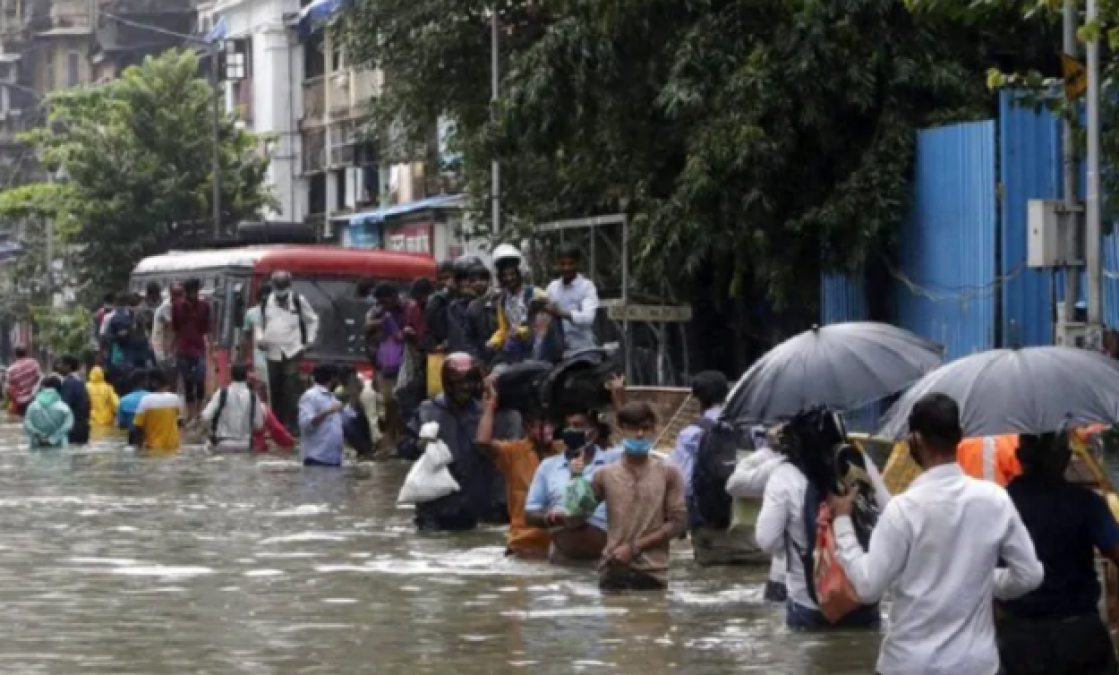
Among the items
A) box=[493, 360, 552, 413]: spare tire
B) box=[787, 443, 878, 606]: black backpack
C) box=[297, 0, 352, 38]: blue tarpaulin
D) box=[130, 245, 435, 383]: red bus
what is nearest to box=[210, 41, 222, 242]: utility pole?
box=[297, 0, 352, 38]: blue tarpaulin

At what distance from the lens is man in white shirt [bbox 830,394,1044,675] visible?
8422 millimetres

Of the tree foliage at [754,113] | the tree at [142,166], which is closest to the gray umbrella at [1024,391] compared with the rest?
the tree foliage at [754,113]

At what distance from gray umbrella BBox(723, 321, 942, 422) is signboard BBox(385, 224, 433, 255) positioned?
1660 inches

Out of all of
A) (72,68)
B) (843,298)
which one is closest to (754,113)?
(843,298)

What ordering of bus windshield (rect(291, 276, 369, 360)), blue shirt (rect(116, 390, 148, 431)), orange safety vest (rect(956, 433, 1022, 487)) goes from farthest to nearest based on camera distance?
bus windshield (rect(291, 276, 369, 360)) < blue shirt (rect(116, 390, 148, 431)) < orange safety vest (rect(956, 433, 1022, 487))

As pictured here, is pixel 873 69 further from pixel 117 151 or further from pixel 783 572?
pixel 117 151

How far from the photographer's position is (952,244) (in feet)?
80.8

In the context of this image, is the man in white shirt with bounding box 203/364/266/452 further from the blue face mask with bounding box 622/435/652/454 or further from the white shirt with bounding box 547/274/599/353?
the blue face mask with bounding box 622/435/652/454

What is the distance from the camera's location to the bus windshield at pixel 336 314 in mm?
34031

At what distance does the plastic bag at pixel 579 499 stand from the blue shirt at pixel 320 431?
1067 cm

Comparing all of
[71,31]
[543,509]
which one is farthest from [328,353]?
[71,31]

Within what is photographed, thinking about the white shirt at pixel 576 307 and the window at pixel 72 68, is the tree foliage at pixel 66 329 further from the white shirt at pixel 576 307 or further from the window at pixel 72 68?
the white shirt at pixel 576 307

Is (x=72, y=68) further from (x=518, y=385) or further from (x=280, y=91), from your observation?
(x=518, y=385)

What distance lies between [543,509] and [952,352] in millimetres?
9157
